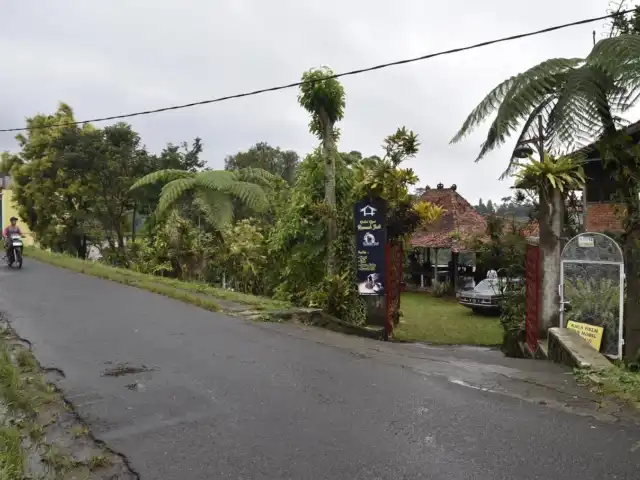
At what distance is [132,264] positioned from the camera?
18797mm

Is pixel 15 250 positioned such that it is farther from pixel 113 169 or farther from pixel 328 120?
pixel 328 120

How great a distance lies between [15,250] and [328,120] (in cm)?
999

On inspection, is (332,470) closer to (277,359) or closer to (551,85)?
(277,359)

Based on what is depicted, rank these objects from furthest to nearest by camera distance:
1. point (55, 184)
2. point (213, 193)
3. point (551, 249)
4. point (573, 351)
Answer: point (55, 184) < point (213, 193) < point (551, 249) < point (573, 351)

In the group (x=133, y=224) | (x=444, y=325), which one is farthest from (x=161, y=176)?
(x=444, y=325)

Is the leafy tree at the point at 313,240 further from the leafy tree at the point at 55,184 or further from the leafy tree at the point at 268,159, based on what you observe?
the leafy tree at the point at 268,159

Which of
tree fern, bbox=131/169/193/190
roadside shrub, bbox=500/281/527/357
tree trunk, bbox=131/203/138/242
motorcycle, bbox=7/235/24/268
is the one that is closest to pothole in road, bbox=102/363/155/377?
roadside shrub, bbox=500/281/527/357

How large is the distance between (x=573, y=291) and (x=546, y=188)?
165cm

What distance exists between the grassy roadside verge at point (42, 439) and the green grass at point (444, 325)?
8364 millimetres

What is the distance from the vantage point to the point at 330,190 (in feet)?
38.9

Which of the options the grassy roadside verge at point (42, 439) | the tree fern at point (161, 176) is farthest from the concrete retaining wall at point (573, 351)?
the tree fern at point (161, 176)

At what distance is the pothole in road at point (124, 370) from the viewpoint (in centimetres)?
569

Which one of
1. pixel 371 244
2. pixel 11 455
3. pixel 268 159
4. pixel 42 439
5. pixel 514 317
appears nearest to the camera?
pixel 11 455

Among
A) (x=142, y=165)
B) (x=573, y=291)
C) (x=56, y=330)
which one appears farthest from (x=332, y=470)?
(x=142, y=165)
